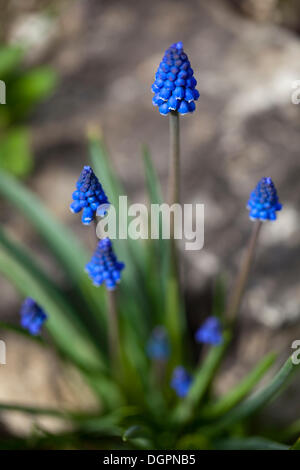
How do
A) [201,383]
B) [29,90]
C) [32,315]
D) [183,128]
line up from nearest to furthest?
[32,315]
[201,383]
[183,128]
[29,90]

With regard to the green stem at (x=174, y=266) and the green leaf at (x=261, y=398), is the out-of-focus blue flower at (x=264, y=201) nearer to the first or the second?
the green stem at (x=174, y=266)

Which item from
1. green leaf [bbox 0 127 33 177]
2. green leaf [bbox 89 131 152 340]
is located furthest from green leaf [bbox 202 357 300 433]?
green leaf [bbox 0 127 33 177]

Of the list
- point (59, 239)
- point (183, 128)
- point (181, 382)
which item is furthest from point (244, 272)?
point (183, 128)

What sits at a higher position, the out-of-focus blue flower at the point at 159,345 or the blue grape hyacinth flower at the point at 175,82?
the blue grape hyacinth flower at the point at 175,82

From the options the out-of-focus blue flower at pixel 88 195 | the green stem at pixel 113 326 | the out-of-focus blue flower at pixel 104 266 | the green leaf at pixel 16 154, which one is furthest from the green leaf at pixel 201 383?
the green leaf at pixel 16 154

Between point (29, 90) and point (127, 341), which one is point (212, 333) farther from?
point (29, 90)
